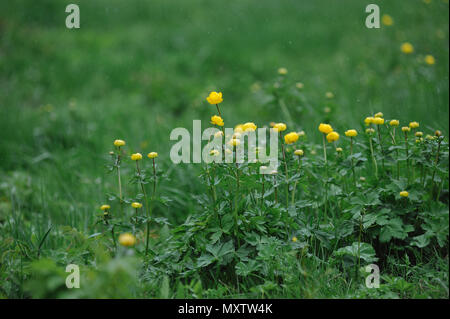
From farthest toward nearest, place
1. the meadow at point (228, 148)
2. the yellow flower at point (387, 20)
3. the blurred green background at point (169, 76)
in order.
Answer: the yellow flower at point (387, 20), the blurred green background at point (169, 76), the meadow at point (228, 148)

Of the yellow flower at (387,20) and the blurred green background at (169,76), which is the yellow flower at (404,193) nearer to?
the blurred green background at (169,76)

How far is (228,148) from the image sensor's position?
5.88 ft

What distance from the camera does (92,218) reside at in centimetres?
237

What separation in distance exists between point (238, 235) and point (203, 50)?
3.79 metres

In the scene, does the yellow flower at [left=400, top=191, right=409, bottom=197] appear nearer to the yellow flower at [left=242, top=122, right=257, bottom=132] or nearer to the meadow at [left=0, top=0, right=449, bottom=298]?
the meadow at [left=0, top=0, right=449, bottom=298]

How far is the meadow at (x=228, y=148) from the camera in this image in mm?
1737

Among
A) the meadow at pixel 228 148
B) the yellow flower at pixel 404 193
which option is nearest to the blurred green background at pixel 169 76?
the meadow at pixel 228 148

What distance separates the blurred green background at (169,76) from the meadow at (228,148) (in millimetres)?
22

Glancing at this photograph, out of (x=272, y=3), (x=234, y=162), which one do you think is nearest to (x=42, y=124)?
(x=234, y=162)

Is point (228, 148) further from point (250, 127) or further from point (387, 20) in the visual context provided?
point (387, 20)

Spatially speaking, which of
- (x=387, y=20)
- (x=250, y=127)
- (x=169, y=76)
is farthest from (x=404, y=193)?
(x=387, y=20)

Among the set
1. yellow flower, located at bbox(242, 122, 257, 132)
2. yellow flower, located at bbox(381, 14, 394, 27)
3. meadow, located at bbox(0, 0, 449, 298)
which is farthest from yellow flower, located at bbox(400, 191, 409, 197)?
yellow flower, located at bbox(381, 14, 394, 27)

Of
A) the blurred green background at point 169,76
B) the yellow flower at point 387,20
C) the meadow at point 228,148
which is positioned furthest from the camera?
the yellow flower at point 387,20

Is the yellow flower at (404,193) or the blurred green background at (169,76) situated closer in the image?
the yellow flower at (404,193)
